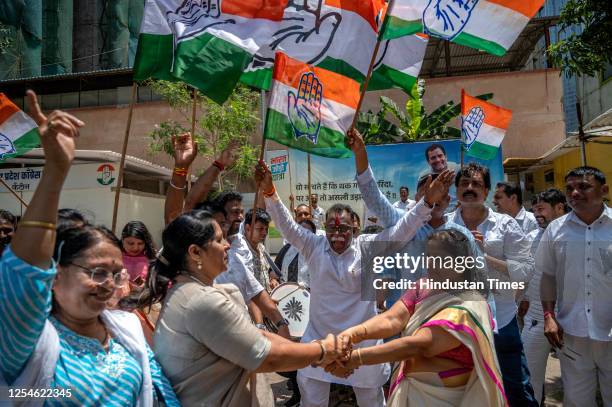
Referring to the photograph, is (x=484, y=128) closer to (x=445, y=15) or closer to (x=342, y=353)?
(x=445, y=15)

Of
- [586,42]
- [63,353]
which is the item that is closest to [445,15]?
[586,42]

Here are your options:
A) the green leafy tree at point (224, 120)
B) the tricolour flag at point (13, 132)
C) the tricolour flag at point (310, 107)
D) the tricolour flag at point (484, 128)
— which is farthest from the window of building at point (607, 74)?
the tricolour flag at point (13, 132)

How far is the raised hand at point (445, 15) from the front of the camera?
402 cm

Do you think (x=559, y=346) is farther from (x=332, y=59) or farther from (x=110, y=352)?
(x=110, y=352)

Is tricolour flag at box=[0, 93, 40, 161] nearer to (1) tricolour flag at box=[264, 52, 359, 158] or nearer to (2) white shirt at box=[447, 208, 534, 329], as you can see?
(1) tricolour flag at box=[264, 52, 359, 158]

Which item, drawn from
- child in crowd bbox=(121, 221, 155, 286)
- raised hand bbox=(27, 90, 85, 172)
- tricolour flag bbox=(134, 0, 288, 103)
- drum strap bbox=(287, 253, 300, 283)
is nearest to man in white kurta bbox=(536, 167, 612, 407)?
tricolour flag bbox=(134, 0, 288, 103)

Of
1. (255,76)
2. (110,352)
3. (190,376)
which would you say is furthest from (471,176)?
(110,352)

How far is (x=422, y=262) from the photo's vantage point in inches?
129

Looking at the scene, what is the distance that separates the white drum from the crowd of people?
20cm

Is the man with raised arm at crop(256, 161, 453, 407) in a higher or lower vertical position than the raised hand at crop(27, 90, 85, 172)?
lower

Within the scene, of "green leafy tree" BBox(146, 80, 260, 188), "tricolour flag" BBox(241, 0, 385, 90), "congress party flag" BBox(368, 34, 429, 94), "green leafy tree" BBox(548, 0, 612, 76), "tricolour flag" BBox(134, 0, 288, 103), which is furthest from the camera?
"green leafy tree" BBox(146, 80, 260, 188)

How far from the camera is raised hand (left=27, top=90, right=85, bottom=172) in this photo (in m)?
1.48

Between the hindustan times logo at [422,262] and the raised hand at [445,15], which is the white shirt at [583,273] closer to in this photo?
the hindustan times logo at [422,262]

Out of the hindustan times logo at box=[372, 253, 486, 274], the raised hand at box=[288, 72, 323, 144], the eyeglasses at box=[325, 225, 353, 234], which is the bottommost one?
the hindustan times logo at box=[372, 253, 486, 274]
